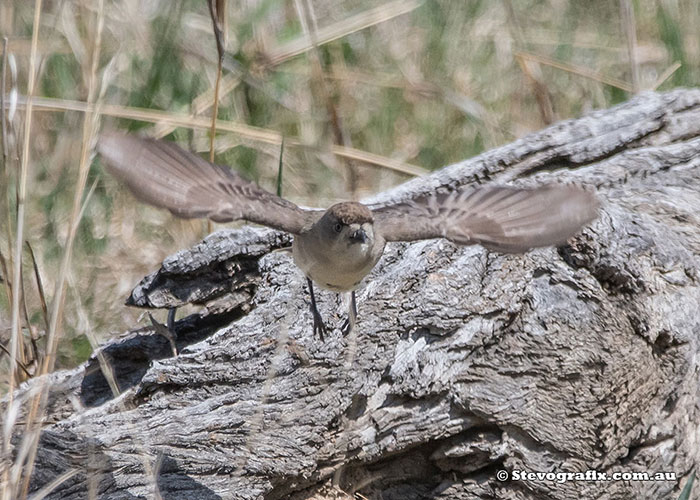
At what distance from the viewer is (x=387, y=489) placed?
3334 mm

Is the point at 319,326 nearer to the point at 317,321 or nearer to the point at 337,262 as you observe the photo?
the point at 317,321

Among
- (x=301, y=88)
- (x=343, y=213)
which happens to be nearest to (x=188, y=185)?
(x=343, y=213)

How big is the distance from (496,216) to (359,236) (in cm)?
53

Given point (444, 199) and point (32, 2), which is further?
point (32, 2)

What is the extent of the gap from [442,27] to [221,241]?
3.23m

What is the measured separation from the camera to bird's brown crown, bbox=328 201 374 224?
3289 millimetres

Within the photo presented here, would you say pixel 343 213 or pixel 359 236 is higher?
pixel 343 213

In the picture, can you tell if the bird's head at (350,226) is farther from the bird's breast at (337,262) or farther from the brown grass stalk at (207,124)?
the brown grass stalk at (207,124)

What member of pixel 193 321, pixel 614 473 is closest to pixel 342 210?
pixel 193 321

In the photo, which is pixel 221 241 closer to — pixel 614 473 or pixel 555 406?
pixel 555 406

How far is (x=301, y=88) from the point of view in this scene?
19.3 feet

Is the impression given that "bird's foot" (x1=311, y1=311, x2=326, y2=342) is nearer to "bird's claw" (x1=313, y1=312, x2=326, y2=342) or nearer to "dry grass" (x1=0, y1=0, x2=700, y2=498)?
"bird's claw" (x1=313, y1=312, x2=326, y2=342)

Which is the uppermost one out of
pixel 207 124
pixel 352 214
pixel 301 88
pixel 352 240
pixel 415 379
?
pixel 301 88

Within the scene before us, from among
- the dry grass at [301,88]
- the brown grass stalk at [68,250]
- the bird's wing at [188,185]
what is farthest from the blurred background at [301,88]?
the brown grass stalk at [68,250]
